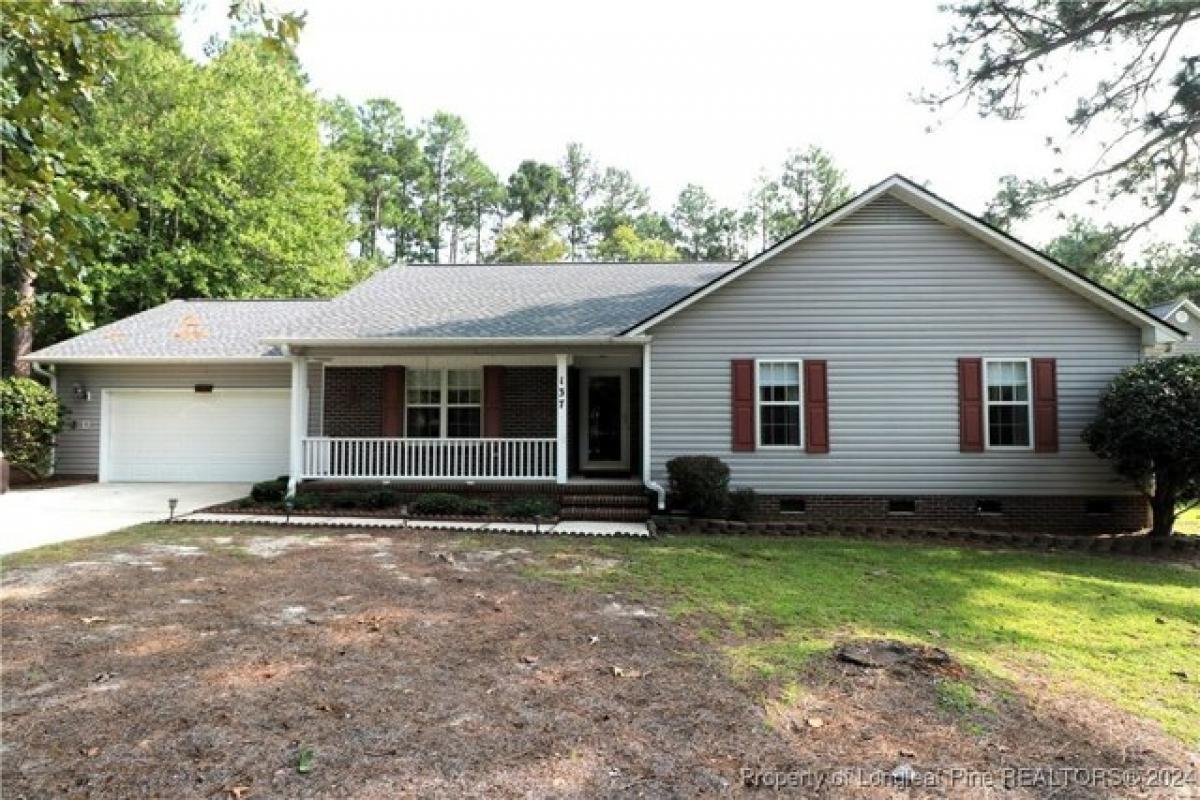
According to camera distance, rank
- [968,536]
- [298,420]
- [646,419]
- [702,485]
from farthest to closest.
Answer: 1. [298,420]
2. [646,419]
3. [702,485]
4. [968,536]

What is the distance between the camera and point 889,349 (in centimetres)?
1121

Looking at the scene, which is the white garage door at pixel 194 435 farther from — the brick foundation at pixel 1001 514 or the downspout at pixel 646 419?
the brick foundation at pixel 1001 514

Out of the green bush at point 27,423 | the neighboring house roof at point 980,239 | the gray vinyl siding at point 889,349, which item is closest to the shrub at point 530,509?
the gray vinyl siding at point 889,349

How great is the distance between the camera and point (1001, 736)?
362 centimetres

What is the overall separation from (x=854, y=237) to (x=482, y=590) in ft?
28.2

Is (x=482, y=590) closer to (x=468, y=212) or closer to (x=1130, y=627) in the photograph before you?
(x=1130, y=627)

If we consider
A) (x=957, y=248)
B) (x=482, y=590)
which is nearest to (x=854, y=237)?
→ (x=957, y=248)

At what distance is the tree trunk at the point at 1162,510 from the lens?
10078 millimetres

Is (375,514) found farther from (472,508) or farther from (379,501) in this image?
(472,508)

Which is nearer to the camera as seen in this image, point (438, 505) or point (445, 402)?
point (438, 505)

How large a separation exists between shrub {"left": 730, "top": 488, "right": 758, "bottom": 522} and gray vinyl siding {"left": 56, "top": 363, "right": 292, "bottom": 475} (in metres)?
10.0

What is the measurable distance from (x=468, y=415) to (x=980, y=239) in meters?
9.61

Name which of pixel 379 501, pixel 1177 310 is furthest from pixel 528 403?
pixel 1177 310

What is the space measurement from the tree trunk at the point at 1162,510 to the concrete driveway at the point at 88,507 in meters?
15.2
